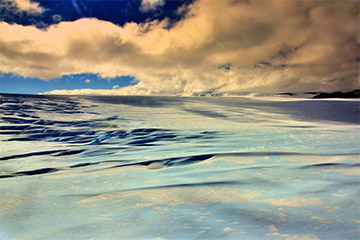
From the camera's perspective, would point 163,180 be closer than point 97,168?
Yes

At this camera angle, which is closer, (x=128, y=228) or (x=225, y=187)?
(x=128, y=228)

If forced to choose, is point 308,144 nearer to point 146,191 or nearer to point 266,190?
point 266,190

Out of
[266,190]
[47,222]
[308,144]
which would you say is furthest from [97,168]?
[308,144]

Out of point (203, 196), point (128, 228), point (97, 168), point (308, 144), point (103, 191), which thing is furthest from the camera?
point (308, 144)

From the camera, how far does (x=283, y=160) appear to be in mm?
2006

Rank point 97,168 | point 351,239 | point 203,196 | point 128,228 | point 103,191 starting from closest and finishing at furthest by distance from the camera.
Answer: point 351,239 → point 128,228 → point 203,196 → point 103,191 → point 97,168

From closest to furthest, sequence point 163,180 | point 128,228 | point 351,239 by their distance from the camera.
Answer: point 351,239, point 128,228, point 163,180

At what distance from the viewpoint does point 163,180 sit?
4.99 ft

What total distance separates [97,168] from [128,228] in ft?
4.05

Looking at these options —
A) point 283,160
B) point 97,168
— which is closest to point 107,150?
point 97,168

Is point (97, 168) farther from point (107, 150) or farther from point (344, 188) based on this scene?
point (344, 188)

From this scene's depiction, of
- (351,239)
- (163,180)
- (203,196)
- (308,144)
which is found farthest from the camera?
(308,144)

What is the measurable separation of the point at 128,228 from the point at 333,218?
98 cm

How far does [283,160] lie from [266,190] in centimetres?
88
